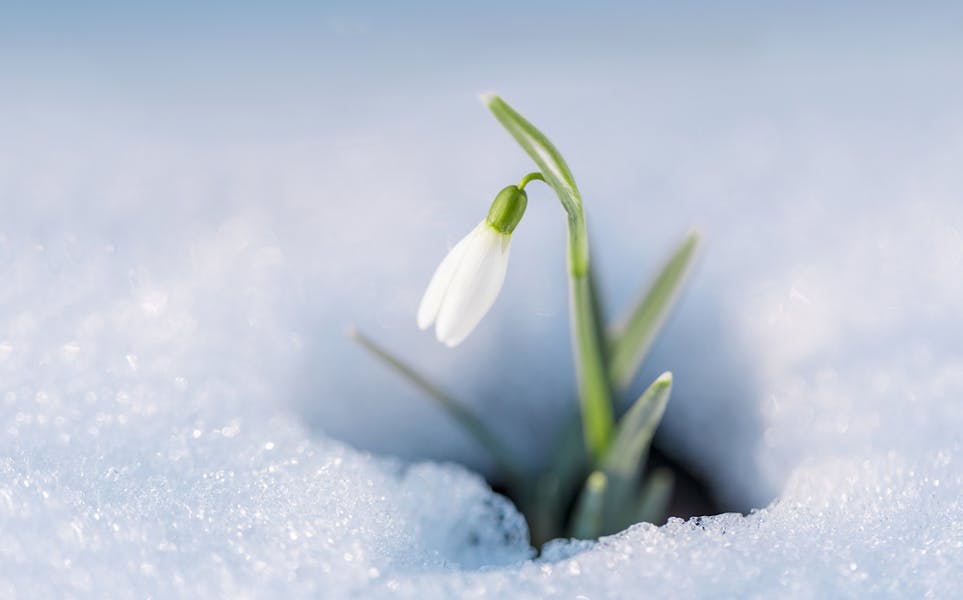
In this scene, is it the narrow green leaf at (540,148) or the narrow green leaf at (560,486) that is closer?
the narrow green leaf at (540,148)

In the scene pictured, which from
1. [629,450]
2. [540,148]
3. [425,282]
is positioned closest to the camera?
[540,148]

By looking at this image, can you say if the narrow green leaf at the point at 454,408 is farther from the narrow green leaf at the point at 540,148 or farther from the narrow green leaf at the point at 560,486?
the narrow green leaf at the point at 540,148

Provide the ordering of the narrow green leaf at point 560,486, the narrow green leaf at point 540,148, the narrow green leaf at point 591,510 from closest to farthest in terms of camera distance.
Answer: the narrow green leaf at point 540,148, the narrow green leaf at point 591,510, the narrow green leaf at point 560,486

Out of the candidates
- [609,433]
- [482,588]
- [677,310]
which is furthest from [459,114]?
[482,588]

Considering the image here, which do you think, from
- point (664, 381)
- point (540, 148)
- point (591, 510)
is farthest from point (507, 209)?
point (591, 510)

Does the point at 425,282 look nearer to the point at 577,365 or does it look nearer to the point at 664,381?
the point at 577,365

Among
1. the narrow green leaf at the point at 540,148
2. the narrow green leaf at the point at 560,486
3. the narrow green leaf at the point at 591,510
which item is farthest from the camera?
the narrow green leaf at the point at 560,486

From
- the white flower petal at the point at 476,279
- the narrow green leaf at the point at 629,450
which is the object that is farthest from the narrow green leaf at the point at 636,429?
the white flower petal at the point at 476,279

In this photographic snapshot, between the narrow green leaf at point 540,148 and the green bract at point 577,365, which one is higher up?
the narrow green leaf at point 540,148
